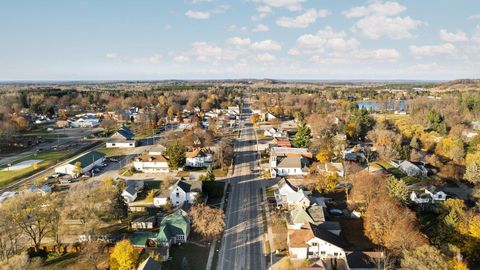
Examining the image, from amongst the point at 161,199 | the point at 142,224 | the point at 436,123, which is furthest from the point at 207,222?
the point at 436,123

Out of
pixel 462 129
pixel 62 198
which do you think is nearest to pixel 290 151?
pixel 62 198

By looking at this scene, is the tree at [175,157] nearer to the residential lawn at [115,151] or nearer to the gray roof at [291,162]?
the gray roof at [291,162]

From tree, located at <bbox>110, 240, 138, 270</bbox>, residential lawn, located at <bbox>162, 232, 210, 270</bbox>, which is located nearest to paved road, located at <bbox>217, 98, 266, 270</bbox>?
residential lawn, located at <bbox>162, 232, 210, 270</bbox>

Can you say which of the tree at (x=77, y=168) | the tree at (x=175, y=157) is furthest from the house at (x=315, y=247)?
Answer: the tree at (x=77, y=168)

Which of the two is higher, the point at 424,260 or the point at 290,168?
the point at 424,260

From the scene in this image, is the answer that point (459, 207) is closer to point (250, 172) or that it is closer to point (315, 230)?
point (315, 230)

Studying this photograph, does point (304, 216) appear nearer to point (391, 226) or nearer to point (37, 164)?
point (391, 226)

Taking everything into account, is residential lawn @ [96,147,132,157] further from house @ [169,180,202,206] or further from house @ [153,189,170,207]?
house @ [169,180,202,206]
